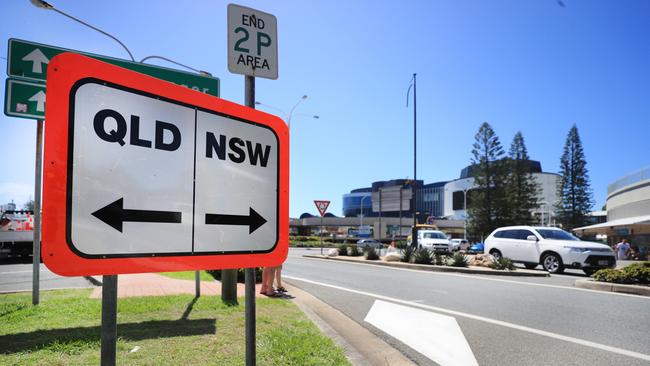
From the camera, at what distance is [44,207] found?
142 cm

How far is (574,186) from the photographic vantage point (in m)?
64.5

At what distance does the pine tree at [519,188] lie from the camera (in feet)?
191

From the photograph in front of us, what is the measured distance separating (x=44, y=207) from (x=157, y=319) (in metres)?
4.78

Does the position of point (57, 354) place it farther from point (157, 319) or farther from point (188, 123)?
point (188, 123)

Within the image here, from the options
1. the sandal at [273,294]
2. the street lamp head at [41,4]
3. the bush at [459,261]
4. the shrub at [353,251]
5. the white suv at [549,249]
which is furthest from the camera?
the shrub at [353,251]

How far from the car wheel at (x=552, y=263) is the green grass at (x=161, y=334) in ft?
40.1

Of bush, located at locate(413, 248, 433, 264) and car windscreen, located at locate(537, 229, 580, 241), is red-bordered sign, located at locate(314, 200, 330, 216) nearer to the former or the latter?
bush, located at locate(413, 248, 433, 264)

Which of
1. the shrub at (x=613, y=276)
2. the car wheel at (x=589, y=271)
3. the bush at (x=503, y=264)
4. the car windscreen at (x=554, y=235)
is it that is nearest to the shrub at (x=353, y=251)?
the bush at (x=503, y=264)

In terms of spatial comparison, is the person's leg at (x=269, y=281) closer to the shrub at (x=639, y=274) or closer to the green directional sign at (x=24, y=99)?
the green directional sign at (x=24, y=99)

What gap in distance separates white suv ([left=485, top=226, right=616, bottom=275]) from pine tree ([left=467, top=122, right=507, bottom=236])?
4266cm

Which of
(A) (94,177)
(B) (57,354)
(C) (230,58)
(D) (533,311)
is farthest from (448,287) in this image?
(A) (94,177)

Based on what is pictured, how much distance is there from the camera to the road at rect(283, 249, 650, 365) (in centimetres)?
510

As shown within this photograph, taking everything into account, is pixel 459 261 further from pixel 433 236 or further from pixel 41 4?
pixel 41 4

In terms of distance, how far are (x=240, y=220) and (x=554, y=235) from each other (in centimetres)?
1696
